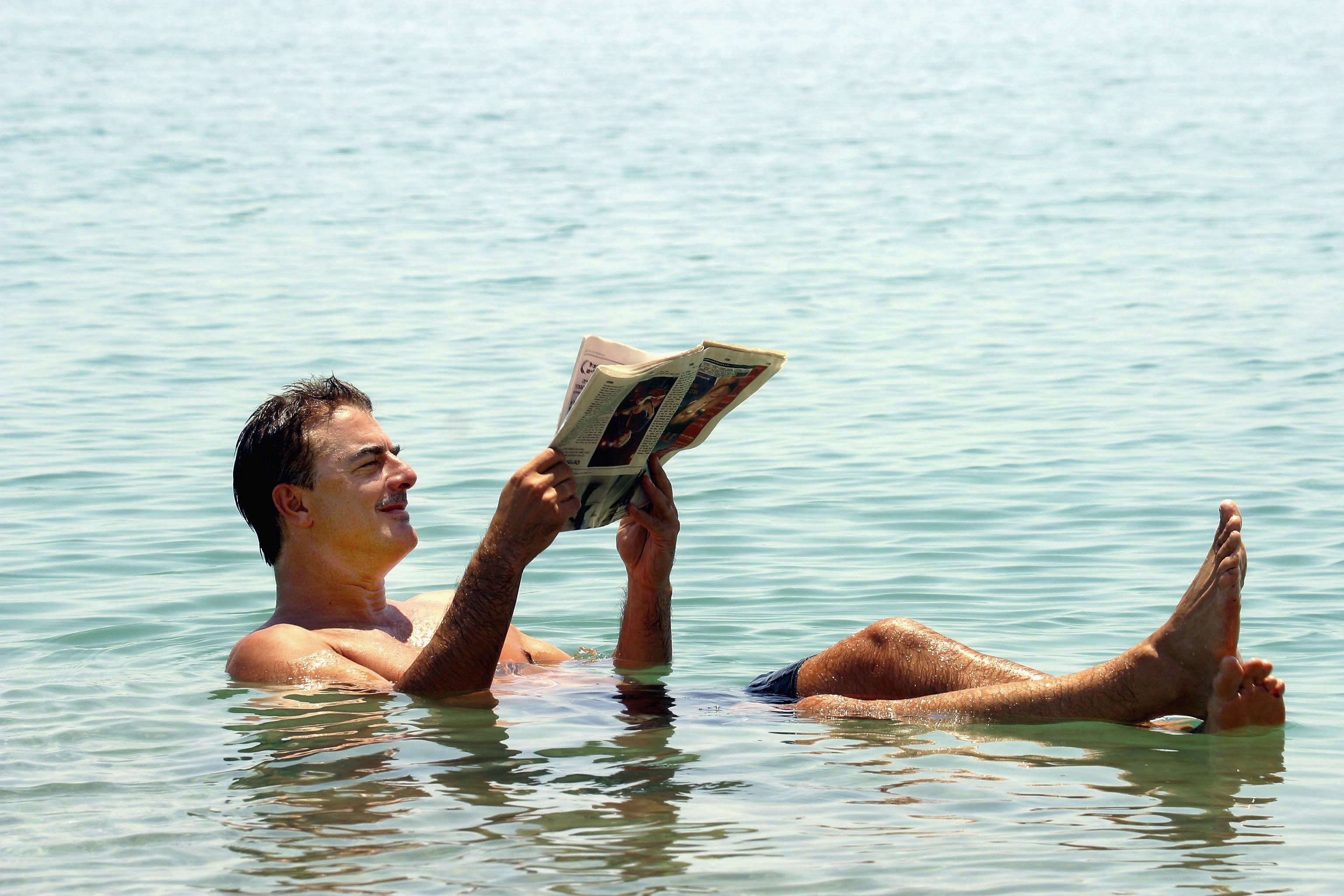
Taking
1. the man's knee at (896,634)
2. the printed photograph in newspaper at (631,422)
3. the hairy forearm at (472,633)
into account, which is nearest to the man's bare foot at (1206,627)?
the man's knee at (896,634)

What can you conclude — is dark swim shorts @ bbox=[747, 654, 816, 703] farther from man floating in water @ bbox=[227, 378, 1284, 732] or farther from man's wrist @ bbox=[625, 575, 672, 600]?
man's wrist @ bbox=[625, 575, 672, 600]

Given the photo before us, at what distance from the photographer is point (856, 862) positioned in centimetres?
409

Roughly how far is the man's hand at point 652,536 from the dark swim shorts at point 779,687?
465mm

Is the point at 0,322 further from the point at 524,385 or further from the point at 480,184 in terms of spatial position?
the point at 480,184

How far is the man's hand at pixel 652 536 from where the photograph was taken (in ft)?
18.3

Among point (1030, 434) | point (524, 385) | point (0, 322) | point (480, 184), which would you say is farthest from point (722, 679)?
point (480, 184)

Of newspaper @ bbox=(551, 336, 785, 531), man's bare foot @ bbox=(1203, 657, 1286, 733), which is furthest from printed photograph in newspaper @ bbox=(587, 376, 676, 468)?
man's bare foot @ bbox=(1203, 657, 1286, 733)

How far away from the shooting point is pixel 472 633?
5.05 meters

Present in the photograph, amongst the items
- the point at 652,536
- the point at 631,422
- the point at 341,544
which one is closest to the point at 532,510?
the point at 631,422

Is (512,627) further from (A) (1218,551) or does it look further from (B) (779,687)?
(A) (1218,551)

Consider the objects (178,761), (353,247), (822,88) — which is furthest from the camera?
(822,88)

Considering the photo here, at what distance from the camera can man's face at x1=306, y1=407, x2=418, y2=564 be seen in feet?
18.5

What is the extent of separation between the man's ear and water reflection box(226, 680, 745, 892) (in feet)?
1.90

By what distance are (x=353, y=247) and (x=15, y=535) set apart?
38.4 ft
